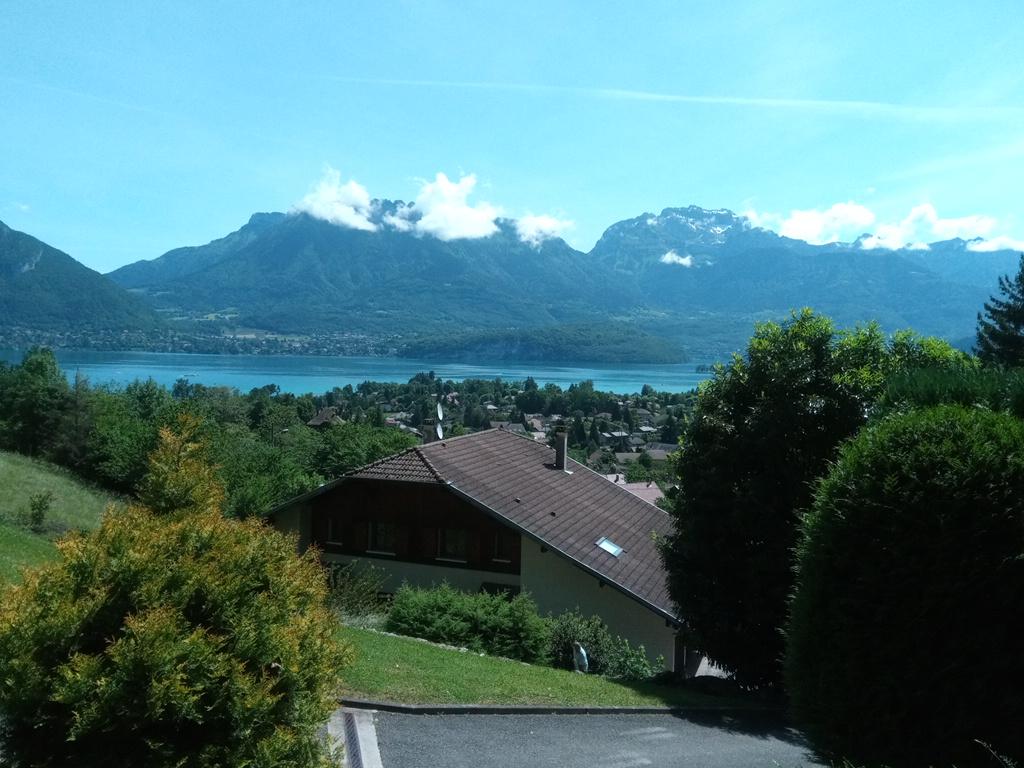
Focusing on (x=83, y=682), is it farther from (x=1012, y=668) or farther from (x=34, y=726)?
(x=1012, y=668)

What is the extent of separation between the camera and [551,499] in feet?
77.6

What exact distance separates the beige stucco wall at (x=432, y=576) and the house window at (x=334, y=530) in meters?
0.70

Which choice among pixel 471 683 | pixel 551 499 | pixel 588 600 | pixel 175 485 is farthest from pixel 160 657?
pixel 551 499

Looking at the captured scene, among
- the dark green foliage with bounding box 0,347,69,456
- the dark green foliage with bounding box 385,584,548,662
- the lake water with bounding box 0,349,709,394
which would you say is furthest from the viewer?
the lake water with bounding box 0,349,709,394

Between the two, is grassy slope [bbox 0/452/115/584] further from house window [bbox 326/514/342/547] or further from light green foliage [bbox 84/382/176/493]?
house window [bbox 326/514/342/547]

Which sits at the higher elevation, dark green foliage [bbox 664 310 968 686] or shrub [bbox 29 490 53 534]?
dark green foliage [bbox 664 310 968 686]

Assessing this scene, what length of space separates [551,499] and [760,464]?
38.3 feet

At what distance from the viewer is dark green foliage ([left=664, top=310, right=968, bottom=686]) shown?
12.2 metres

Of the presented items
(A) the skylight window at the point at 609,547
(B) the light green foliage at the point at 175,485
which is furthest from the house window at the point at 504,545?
(B) the light green foliage at the point at 175,485

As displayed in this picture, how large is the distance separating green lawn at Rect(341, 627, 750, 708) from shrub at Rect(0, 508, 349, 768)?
359cm

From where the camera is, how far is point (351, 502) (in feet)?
77.0

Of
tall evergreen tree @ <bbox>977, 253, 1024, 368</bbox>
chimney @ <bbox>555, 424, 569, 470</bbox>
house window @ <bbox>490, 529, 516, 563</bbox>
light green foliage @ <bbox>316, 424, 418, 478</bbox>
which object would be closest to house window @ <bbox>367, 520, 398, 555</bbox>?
house window @ <bbox>490, 529, 516, 563</bbox>

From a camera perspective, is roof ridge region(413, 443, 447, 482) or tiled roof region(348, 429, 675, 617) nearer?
tiled roof region(348, 429, 675, 617)

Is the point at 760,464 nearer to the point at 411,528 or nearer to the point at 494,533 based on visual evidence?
the point at 494,533
